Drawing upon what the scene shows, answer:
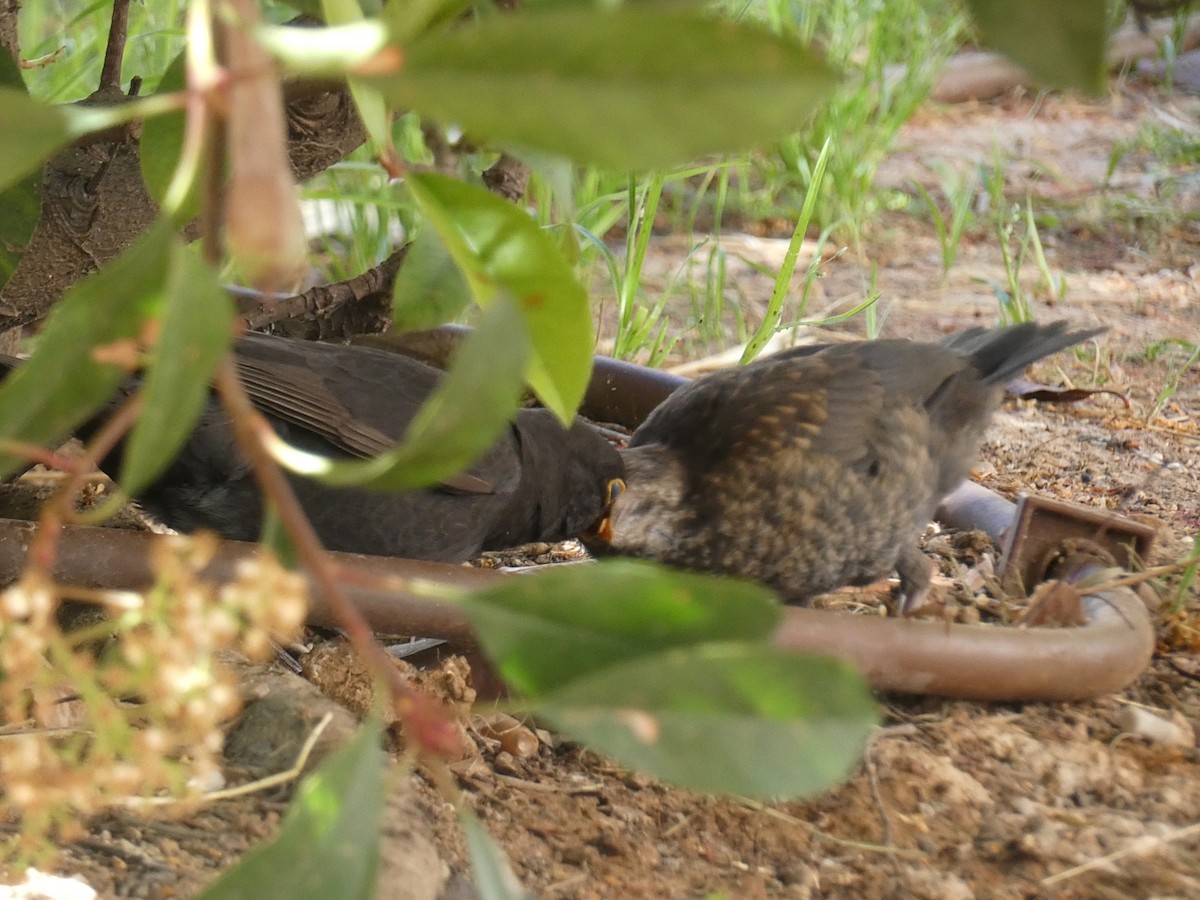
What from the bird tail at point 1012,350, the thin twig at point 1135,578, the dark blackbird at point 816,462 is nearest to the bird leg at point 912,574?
the dark blackbird at point 816,462

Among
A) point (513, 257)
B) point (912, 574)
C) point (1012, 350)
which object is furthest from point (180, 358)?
point (1012, 350)

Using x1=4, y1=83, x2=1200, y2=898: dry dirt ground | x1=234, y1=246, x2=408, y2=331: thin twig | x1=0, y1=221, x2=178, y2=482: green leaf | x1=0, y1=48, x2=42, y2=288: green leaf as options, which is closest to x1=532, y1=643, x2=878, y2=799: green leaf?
x1=0, y1=221, x2=178, y2=482: green leaf

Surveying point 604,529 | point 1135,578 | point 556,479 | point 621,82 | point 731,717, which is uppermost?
point 621,82

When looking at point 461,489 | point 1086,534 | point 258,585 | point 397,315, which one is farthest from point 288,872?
point 1086,534

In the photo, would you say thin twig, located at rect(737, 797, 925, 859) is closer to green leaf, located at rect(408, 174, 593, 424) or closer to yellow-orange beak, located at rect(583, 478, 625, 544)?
green leaf, located at rect(408, 174, 593, 424)

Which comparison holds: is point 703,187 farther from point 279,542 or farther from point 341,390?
point 279,542

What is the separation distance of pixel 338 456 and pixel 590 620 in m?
1.49

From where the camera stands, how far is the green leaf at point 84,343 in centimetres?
56

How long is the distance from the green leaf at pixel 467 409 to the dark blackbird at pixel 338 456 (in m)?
1.31

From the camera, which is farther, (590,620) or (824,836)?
(824,836)

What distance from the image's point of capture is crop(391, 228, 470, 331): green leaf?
1306 millimetres

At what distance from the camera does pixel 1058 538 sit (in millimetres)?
2100

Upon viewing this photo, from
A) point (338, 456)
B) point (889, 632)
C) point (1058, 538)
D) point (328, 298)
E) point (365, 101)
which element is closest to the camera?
point (365, 101)

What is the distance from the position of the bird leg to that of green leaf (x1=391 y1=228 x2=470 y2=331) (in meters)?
1.03
